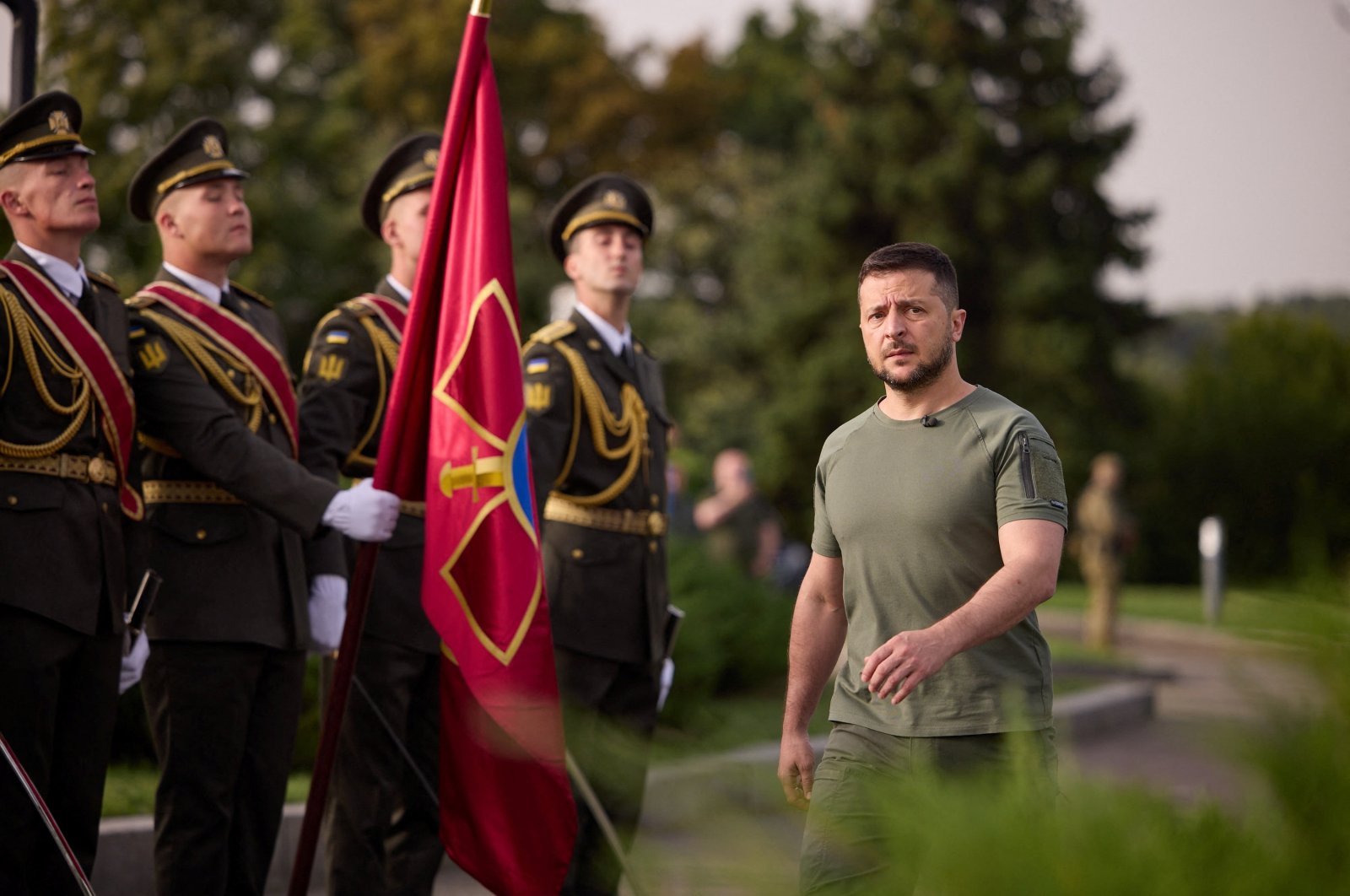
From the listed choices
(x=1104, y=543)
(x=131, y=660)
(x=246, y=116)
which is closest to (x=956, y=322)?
(x=131, y=660)

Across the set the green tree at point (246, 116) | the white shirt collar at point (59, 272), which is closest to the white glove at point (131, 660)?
the white shirt collar at point (59, 272)

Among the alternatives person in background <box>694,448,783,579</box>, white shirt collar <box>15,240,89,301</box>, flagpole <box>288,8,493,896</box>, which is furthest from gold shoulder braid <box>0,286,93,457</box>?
person in background <box>694,448,783,579</box>

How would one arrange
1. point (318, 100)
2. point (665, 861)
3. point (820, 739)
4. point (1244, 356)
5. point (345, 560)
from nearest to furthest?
point (665, 861) → point (345, 560) → point (820, 739) → point (318, 100) → point (1244, 356)

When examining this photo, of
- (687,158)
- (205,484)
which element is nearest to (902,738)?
(205,484)

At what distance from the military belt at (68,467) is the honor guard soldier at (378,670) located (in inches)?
33.8

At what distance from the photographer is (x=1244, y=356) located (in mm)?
42500

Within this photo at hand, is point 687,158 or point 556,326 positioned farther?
point 687,158

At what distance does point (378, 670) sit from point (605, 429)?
41.8 inches

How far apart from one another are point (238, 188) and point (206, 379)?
0.63 meters

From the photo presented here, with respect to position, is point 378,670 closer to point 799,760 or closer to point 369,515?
point 369,515

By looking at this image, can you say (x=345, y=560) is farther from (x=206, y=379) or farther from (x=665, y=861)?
(x=665, y=861)

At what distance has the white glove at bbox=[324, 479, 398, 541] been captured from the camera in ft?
14.2

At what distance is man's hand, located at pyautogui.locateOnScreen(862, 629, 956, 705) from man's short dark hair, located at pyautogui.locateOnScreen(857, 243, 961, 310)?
830mm

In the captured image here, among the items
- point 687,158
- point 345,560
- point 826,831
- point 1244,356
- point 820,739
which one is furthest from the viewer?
point 1244,356
